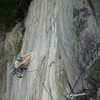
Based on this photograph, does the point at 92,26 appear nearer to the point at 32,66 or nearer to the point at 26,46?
the point at 32,66

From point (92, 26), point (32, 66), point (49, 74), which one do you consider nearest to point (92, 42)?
point (92, 26)

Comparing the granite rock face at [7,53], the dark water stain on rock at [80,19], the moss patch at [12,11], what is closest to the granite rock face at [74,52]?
the dark water stain on rock at [80,19]

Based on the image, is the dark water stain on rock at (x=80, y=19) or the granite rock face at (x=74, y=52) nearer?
the granite rock face at (x=74, y=52)

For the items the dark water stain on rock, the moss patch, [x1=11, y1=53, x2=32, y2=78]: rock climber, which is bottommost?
[x1=11, y1=53, x2=32, y2=78]: rock climber

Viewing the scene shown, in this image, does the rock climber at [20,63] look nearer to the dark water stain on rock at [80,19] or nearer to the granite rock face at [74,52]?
the granite rock face at [74,52]

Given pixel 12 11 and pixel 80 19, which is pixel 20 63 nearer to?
pixel 12 11

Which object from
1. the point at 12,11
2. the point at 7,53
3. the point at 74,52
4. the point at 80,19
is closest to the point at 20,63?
the point at 12,11

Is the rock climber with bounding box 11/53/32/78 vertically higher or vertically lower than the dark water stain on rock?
lower

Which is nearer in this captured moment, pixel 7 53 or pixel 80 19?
pixel 80 19

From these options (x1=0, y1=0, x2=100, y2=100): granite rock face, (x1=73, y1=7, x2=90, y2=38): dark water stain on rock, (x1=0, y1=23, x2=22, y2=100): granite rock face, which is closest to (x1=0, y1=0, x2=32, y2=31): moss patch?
(x1=0, y1=23, x2=22, y2=100): granite rock face

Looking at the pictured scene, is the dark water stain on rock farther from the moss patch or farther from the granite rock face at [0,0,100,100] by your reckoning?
the moss patch

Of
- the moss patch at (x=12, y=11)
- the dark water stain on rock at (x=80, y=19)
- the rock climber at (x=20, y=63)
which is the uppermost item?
the moss patch at (x=12, y=11)

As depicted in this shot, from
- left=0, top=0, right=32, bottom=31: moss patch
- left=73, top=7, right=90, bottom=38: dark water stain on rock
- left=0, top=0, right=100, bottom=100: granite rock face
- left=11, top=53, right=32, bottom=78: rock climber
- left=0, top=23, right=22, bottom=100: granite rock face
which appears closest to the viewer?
left=0, top=0, right=100, bottom=100: granite rock face

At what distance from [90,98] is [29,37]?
30.7 feet
